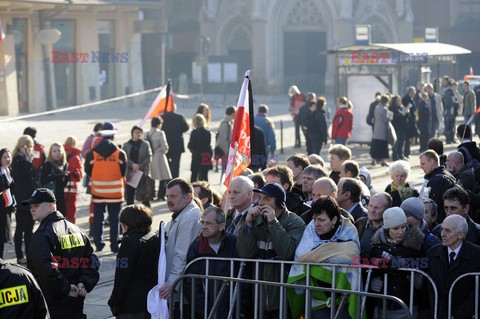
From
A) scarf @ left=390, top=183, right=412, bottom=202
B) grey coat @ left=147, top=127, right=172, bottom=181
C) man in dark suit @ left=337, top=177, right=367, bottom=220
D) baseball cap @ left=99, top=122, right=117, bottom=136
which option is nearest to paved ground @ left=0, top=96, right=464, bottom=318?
grey coat @ left=147, top=127, right=172, bottom=181

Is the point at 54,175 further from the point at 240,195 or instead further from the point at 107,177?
the point at 240,195

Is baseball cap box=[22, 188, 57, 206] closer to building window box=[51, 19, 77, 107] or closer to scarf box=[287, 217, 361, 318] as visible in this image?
scarf box=[287, 217, 361, 318]

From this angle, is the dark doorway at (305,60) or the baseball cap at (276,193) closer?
the baseball cap at (276,193)

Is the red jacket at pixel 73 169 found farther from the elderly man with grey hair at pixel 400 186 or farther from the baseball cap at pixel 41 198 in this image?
the baseball cap at pixel 41 198

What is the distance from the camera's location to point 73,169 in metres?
15.7

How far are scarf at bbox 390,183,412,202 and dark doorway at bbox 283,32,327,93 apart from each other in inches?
1564

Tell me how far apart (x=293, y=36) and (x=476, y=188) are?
40934mm

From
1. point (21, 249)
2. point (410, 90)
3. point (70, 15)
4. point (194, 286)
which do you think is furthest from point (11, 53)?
point (194, 286)

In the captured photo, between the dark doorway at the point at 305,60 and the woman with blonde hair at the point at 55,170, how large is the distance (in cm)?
3684

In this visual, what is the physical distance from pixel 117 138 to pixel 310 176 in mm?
20202

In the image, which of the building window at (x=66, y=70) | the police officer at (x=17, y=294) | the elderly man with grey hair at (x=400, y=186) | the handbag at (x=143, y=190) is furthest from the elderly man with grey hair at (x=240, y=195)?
the building window at (x=66, y=70)

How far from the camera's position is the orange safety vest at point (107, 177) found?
1498 cm

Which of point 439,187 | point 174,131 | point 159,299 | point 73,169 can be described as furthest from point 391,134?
point 159,299

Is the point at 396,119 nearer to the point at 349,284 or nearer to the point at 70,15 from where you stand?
the point at 349,284
